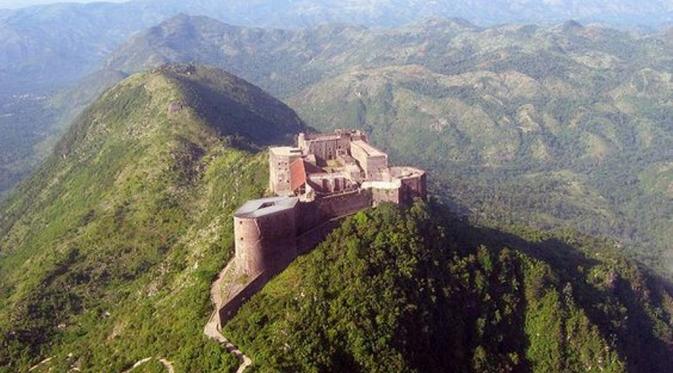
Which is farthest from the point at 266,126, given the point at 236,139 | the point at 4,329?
the point at 4,329

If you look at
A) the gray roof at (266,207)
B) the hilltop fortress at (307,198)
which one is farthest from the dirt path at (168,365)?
the gray roof at (266,207)

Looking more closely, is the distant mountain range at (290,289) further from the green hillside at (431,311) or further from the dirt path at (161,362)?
the dirt path at (161,362)

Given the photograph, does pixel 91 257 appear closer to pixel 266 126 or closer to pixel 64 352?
pixel 64 352

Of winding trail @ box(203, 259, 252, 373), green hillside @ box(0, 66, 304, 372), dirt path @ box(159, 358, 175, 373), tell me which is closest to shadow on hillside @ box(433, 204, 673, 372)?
winding trail @ box(203, 259, 252, 373)

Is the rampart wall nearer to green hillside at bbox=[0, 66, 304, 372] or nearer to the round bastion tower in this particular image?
the round bastion tower

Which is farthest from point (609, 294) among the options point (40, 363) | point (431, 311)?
point (40, 363)
